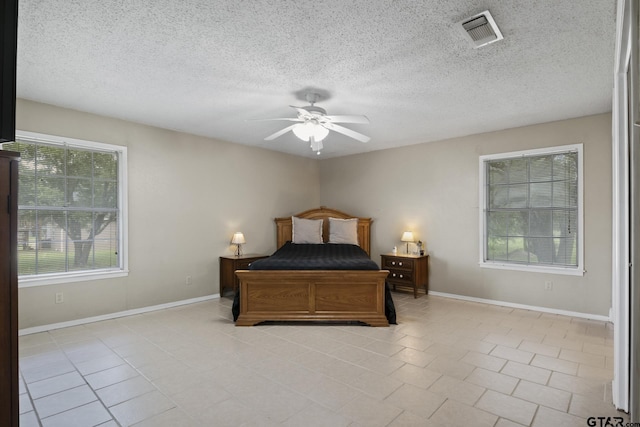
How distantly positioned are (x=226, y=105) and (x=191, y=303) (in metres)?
2.92

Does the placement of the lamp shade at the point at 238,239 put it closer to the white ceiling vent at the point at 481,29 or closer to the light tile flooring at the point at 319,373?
the light tile flooring at the point at 319,373

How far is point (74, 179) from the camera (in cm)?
404

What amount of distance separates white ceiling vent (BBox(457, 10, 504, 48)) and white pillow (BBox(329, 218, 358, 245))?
3850 millimetres

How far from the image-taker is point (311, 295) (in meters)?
4.00

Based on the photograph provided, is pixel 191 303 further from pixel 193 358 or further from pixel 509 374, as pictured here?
pixel 509 374

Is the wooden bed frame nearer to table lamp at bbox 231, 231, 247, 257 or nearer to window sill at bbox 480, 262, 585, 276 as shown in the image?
table lamp at bbox 231, 231, 247, 257

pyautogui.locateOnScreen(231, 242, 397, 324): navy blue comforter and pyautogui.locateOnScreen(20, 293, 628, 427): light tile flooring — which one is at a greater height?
pyautogui.locateOnScreen(231, 242, 397, 324): navy blue comforter

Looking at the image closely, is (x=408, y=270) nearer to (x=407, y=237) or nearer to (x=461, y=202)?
(x=407, y=237)

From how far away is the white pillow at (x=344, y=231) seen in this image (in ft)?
19.3

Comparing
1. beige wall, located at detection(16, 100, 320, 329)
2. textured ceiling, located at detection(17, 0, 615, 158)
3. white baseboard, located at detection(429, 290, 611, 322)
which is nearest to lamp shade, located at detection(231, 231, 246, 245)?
beige wall, located at detection(16, 100, 320, 329)

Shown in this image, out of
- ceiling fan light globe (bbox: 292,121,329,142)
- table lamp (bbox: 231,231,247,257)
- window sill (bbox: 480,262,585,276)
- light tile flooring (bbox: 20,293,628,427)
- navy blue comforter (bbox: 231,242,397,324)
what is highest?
ceiling fan light globe (bbox: 292,121,329,142)

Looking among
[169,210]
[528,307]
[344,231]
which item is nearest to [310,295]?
[344,231]

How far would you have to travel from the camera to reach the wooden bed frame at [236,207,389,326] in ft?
12.9

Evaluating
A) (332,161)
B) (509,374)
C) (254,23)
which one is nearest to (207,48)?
(254,23)
